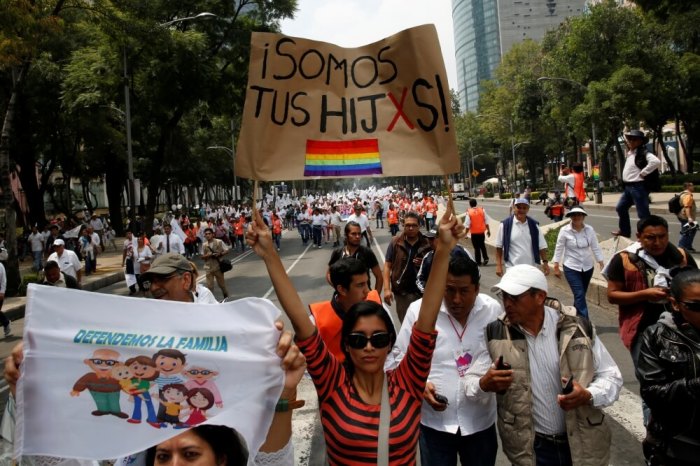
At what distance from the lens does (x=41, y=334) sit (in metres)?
2.30

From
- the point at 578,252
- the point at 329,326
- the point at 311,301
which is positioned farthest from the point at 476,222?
the point at 329,326

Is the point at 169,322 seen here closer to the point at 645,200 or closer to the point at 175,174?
the point at 645,200

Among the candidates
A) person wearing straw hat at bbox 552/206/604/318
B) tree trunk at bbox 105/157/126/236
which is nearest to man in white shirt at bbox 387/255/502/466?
person wearing straw hat at bbox 552/206/604/318

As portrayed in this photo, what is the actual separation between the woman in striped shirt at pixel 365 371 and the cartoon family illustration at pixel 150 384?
1.71 ft

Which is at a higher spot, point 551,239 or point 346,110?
point 346,110

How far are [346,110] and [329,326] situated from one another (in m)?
1.35

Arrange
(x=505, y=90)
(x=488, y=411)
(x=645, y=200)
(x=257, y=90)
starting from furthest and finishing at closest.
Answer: (x=505, y=90) → (x=645, y=200) → (x=488, y=411) → (x=257, y=90)

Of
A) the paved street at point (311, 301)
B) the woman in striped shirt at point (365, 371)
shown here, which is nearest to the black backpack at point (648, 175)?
the paved street at point (311, 301)

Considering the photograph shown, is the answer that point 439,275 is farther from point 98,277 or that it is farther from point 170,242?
point 98,277

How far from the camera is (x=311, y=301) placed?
457 inches

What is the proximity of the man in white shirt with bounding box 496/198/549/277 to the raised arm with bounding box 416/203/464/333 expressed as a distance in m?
5.15

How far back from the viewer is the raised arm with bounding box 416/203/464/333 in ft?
9.14

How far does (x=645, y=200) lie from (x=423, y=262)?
4057mm

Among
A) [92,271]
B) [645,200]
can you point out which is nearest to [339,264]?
[645,200]
